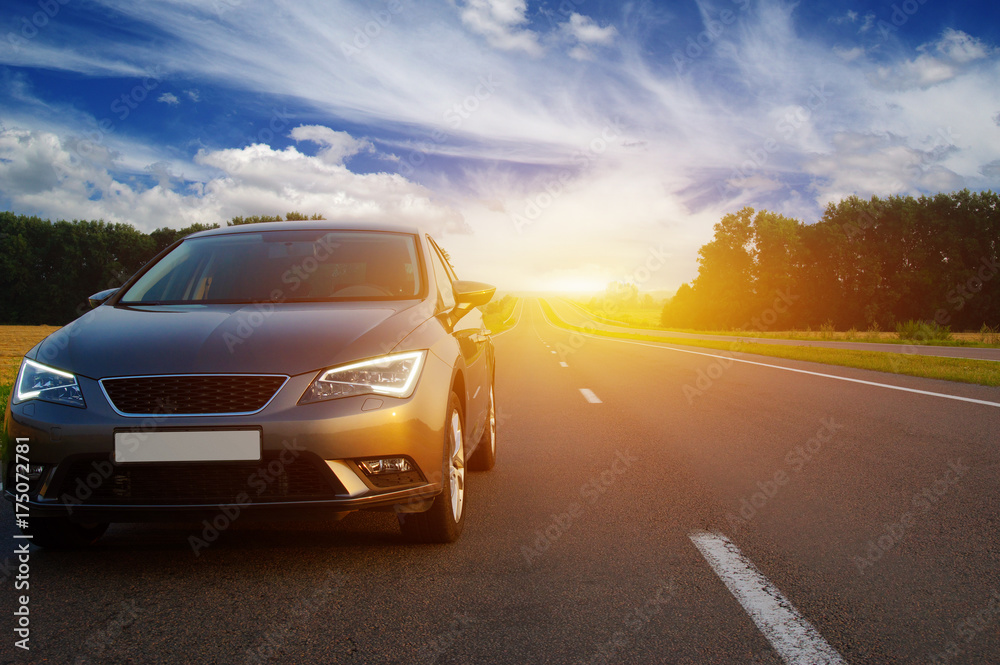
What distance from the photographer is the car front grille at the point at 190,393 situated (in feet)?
9.87

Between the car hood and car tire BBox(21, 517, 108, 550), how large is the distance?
803 millimetres

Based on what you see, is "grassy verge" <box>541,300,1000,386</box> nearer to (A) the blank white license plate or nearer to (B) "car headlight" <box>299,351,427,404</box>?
(B) "car headlight" <box>299,351,427,404</box>

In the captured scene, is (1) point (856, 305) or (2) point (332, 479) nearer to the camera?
(2) point (332, 479)

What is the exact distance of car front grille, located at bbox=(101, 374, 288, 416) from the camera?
3.01m

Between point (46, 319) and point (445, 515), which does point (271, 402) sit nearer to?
point (445, 515)

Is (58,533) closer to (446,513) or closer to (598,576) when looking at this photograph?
(446,513)

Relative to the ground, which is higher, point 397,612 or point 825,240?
point 825,240

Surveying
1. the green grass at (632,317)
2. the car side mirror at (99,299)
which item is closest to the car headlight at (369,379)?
the car side mirror at (99,299)

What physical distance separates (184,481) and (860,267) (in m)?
65.6

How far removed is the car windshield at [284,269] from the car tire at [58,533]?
135cm

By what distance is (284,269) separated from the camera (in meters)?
4.54

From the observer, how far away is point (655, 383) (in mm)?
12320

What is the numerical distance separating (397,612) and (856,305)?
212 feet

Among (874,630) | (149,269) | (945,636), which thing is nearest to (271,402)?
(149,269)
